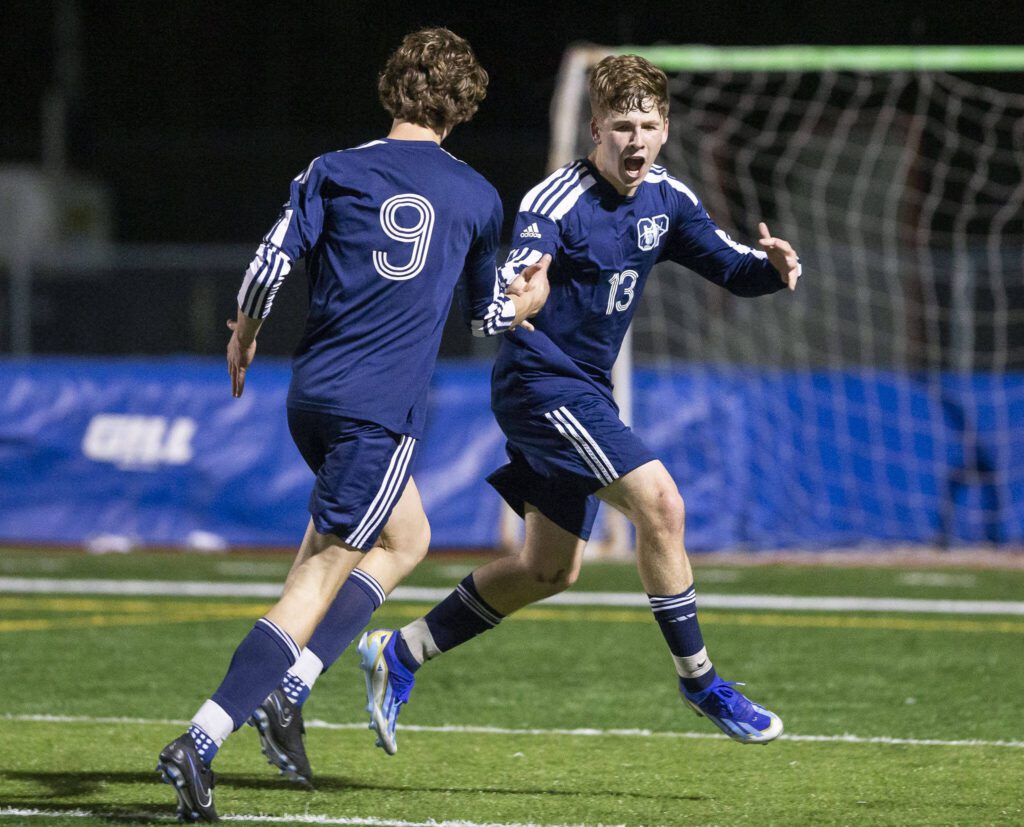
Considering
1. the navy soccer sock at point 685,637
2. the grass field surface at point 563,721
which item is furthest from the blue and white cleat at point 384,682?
the navy soccer sock at point 685,637

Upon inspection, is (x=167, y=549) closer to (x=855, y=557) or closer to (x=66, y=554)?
(x=66, y=554)

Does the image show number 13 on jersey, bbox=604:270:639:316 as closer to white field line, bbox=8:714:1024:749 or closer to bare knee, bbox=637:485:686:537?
bare knee, bbox=637:485:686:537

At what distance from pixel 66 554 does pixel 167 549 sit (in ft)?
2.56

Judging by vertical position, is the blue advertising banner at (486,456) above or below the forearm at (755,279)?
below

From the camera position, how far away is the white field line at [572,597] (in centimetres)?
1038

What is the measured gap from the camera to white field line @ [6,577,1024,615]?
34.1 ft

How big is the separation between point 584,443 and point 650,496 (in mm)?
278

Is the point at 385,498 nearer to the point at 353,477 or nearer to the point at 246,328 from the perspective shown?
the point at 353,477

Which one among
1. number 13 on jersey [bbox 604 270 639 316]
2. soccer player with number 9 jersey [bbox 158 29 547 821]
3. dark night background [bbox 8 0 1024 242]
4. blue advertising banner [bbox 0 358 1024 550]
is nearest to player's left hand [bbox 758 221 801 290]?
number 13 on jersey [bbox 604 270 639 316]

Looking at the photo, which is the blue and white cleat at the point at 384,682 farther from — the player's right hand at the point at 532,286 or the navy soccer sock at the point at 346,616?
the player's right hand at the point at 532,286

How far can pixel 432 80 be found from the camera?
200 inches

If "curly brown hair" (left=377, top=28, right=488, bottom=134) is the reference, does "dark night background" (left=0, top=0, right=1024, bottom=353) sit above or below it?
below

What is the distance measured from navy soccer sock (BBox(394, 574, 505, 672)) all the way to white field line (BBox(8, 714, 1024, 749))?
65cm

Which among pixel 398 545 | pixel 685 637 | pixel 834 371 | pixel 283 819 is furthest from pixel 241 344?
pixel 834 371
